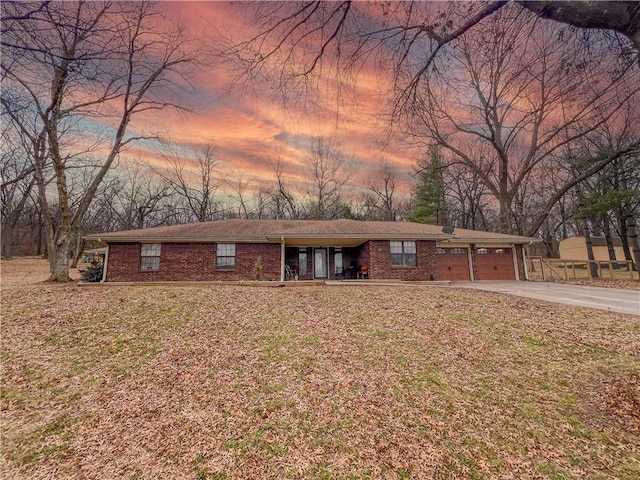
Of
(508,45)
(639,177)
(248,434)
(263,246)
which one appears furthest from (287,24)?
(639,177)

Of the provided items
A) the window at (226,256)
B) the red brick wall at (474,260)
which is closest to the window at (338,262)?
the window at (226,256)

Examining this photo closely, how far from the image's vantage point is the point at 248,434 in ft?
10.9

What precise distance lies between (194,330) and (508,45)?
301 inches

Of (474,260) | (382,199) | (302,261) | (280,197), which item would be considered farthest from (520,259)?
(280,197)

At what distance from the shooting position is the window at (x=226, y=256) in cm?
1502

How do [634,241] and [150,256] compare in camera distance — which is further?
[634,241]

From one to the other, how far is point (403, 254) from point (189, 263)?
11.3 m

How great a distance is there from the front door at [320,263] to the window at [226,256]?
4.74 meters

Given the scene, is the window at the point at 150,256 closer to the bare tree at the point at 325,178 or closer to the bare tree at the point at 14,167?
the bare tree at the point at 14,167

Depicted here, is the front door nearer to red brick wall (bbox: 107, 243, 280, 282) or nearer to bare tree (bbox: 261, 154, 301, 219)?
red brick wall (bbox: 107, 243, 280, 282)

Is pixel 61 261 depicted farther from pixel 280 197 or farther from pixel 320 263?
pixel 280 197

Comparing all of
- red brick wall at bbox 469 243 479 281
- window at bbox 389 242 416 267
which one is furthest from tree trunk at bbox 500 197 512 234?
window at bbox 389 242 416 267

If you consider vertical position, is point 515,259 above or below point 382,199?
below

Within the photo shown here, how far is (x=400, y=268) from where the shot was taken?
49.3 feet
